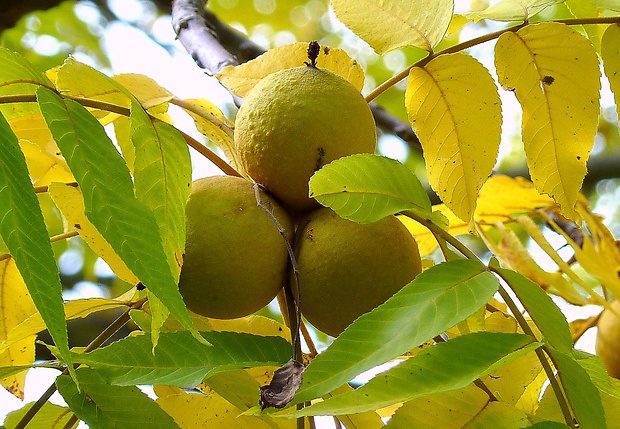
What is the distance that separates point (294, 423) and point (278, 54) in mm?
682

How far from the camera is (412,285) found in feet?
3.25

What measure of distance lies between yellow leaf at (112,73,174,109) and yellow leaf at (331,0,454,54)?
35 cm

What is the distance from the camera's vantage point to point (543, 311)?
1.09 metres

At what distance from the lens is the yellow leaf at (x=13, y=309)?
4.93 feet

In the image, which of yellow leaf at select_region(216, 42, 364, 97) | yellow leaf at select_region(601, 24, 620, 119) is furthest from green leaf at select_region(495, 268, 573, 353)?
yellow leaf at select_region(216, 42, 364, 97)

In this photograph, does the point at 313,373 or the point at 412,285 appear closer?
the point at 313,373

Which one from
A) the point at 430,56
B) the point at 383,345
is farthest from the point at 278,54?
the point at 383,345

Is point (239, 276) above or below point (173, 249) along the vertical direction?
below

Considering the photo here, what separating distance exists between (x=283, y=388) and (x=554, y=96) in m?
0.74

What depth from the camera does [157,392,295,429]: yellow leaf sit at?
47.9 inches

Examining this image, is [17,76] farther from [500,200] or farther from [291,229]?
[500,200]

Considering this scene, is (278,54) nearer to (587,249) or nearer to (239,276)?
(239,276)

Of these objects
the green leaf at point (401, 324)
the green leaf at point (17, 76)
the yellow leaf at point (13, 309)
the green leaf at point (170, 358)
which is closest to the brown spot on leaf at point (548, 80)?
the green leaf at point (401, 324)

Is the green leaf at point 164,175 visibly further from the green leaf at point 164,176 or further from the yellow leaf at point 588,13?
the yellow leaf at point 588,13
